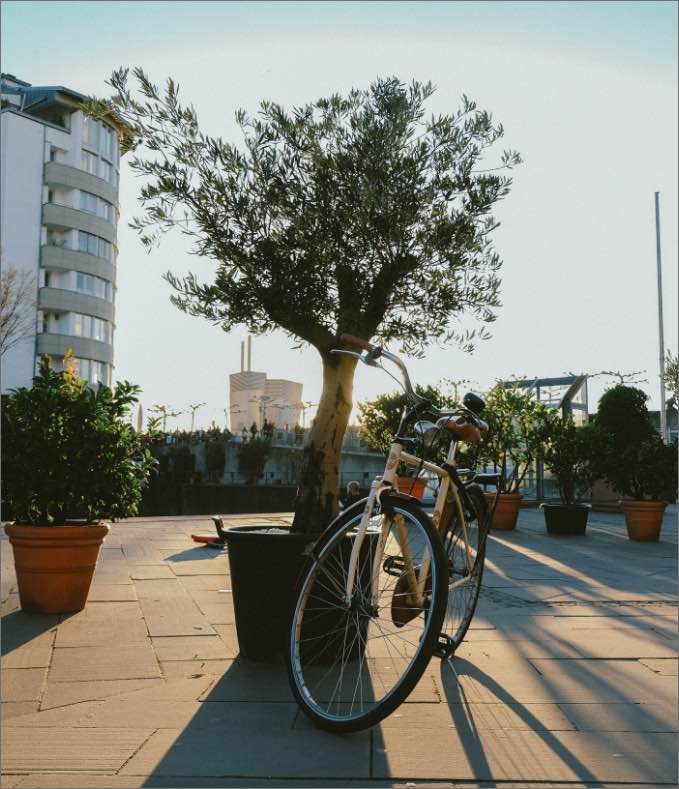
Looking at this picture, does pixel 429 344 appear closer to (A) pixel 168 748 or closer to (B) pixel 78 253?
(A) pixel 168 748

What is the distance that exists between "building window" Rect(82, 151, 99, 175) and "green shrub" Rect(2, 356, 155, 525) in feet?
173

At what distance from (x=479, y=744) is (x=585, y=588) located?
3.94m

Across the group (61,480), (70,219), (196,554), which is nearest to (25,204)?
(70,219)

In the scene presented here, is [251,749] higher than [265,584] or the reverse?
the reverse

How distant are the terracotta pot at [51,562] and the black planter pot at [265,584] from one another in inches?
59.4

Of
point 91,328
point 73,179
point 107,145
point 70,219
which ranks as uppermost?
point 107,145

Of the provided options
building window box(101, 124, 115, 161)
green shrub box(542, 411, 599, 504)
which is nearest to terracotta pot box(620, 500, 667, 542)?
green shrub box(542, 411, 599, 504)

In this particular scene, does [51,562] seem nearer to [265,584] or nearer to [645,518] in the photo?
[265,584]

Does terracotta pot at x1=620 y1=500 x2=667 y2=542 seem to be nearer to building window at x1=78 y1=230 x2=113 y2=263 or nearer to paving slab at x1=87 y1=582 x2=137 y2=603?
paving slab at x1=87 y1=582 x2=137 y2=603

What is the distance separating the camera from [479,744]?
8.48ft

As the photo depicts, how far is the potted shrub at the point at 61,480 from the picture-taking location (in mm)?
4688

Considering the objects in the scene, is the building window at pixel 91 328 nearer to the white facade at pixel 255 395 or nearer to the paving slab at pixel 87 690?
the white facade at pixel 255 395

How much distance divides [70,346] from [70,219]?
329 inches

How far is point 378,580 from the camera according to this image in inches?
118
